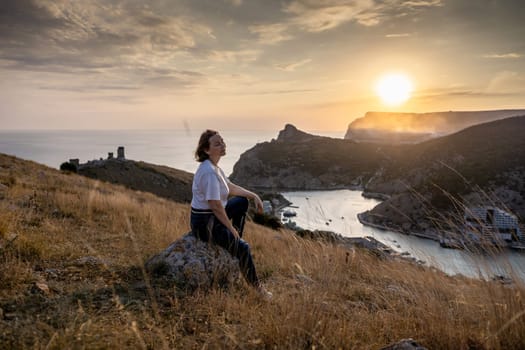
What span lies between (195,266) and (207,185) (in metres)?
1.08

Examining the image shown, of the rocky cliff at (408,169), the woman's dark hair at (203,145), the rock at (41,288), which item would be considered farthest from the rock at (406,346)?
the rocky cliff at (408,169)

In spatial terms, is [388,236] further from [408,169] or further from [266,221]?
[408,169]

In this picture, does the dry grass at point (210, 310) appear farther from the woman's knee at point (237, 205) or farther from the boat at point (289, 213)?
the boat at point (289, 213)

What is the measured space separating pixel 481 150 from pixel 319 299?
113536 mm

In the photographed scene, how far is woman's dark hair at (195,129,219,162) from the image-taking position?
14.9 ft

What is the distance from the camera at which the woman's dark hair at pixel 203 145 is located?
14.9 feet

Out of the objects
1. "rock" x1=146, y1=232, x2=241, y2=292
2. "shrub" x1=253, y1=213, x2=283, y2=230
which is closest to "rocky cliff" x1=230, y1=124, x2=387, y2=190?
"shrub" x1=253, y1=213, x2=283, y2=230

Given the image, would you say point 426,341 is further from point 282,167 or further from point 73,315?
point 282,167

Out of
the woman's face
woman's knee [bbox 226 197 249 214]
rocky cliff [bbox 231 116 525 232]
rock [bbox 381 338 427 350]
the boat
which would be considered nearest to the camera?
rock [bbox 381 338 427 350]

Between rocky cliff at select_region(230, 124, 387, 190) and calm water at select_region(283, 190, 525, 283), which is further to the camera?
rocky cliff at select_region(230, 124, 387, 190)

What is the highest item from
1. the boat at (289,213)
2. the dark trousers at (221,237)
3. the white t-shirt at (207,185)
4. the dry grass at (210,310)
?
the white t-shirt at (207,185)

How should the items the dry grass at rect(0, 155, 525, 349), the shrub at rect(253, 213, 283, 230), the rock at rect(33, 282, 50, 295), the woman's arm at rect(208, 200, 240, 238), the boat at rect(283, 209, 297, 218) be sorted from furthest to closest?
the boat at rect(283, 209, 297, 218) < the shrub at rect(253, 213, 283, 230) < the woman's arm at rect(208, 200, 240, 238) < the rock at rect(33, 282, 50, 295) < the dry grass at rect(0, 155, 525, 349)

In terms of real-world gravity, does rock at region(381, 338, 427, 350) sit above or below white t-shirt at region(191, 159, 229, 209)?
below

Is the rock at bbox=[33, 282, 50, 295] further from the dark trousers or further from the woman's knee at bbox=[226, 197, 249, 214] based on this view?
the woman's knee at bbox=[226, 197, 249, 214]
